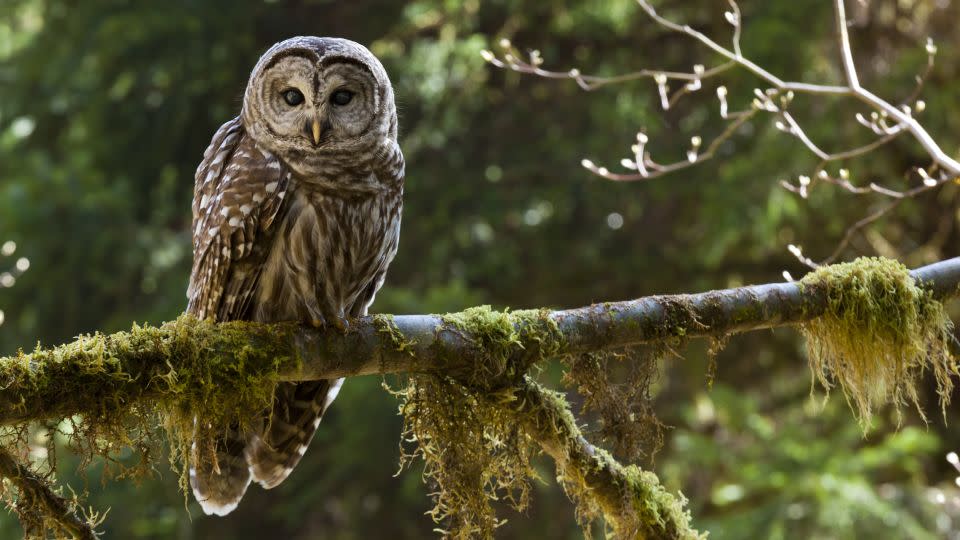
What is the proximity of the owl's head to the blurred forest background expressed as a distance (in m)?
4.90

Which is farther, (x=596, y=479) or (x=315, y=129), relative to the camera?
(x=315, y=129)

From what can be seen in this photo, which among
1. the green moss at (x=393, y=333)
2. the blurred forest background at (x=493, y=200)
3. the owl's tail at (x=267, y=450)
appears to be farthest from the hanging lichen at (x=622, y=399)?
the blurred forest background at (x=493, y=200)

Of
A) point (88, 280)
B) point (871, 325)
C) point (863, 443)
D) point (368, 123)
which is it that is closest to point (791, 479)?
point (863, 443)

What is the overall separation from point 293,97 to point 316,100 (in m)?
0.11

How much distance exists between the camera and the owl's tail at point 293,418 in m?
3.90

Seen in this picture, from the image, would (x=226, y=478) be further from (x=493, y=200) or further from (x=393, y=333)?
(x=493, y=200)

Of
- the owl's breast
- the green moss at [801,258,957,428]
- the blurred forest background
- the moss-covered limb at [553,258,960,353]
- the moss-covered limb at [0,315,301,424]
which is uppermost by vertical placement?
the moss-covered limb at [0,315,301,424]

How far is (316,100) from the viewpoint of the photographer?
371 cm

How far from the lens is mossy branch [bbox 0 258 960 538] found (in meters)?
2.65

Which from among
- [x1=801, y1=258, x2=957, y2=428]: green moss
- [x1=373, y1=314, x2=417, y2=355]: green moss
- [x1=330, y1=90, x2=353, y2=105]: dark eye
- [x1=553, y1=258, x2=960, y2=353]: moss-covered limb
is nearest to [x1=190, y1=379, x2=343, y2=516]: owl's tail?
[x1=373, y1=314, x2=417, y2=355]: green moss

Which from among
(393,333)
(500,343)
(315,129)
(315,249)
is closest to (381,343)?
(393,333)

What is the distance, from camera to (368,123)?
3.78 m

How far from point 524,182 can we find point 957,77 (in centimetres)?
376

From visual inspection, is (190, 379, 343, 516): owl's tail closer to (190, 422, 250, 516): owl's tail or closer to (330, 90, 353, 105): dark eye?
(190, 422, 250, 516): owl's tail
